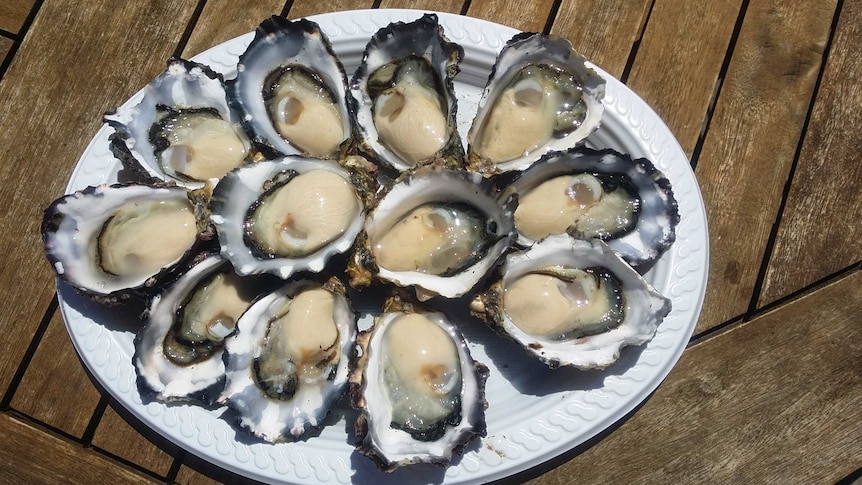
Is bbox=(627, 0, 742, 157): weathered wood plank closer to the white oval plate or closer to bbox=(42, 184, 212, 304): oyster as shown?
the white oval plate

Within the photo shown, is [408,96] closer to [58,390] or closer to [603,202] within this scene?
[603,202]

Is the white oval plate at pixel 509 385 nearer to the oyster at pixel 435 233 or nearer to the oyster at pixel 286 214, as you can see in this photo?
the oyster at pixel 435 233

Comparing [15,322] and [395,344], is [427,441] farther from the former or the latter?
[15,322]

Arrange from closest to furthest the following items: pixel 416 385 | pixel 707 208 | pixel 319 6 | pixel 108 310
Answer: pixel 416 385 → pixel 108 310 → pixel 707 208 → pixel 319 6

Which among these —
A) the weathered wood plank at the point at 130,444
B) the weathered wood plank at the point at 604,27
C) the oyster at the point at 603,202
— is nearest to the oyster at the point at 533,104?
the oyster at the point at 603,202

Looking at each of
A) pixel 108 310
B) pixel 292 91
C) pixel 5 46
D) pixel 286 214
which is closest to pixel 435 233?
pixel 286 214

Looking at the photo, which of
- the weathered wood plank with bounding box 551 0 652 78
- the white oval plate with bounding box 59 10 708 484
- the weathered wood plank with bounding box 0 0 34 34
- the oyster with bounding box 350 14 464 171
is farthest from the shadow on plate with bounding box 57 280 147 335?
the weathered wood plank with bounding box 551 0 652 78
